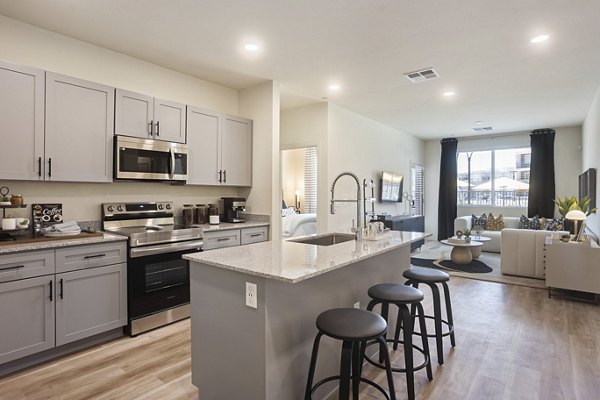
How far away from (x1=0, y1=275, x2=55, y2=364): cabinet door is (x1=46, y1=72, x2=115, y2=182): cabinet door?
0.92 metres

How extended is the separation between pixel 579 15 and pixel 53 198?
4.72m

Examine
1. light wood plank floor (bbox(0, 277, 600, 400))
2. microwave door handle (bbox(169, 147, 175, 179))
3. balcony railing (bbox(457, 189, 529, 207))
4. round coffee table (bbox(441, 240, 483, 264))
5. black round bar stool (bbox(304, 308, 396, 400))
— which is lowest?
light wood plank floor (bbox(0, 277, 600, 400))

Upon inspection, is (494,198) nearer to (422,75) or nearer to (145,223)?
(422,75)

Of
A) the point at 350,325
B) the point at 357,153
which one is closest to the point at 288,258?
the point at 350,325

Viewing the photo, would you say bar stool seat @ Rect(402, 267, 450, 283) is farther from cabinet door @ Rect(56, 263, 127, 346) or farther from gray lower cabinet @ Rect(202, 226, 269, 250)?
cabinet door @ Rect(56, 263, 127, 346)

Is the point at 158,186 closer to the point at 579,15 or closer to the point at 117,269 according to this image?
the point at 117,269

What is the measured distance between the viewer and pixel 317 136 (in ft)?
17.6

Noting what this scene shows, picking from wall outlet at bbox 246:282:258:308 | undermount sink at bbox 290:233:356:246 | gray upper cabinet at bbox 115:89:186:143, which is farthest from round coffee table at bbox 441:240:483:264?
wall outlet at bbox 246:282:258:308

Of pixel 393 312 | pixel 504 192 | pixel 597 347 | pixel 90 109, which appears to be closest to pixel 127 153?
pixel 90 109

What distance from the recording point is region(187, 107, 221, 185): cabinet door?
3.86m

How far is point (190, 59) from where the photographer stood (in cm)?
360

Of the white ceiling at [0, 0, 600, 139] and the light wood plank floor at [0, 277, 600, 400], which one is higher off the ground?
the white ceiling at [0, 0, 600, 139]

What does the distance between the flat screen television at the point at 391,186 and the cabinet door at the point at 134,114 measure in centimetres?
469

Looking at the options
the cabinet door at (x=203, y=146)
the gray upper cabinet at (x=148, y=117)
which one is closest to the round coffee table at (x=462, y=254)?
the cabinet door at (x=203, y=146)
